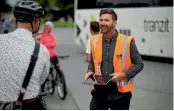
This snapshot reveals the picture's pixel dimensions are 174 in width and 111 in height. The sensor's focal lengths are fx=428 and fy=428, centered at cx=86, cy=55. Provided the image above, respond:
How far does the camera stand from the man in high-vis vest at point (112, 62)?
3553mm

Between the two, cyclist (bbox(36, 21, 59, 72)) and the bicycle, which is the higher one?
cyclist (bbox(36, 21, 59, 72))

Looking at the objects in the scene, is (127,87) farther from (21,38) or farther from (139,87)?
(139,87)

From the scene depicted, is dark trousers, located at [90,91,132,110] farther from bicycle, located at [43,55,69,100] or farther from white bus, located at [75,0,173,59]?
white bus, located at [75,0,173,59]

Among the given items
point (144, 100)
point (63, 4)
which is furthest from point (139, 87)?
point (63, 4)

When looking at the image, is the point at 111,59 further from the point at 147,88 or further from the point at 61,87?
the point at 147,88

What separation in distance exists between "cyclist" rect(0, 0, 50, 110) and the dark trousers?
3.35 feet

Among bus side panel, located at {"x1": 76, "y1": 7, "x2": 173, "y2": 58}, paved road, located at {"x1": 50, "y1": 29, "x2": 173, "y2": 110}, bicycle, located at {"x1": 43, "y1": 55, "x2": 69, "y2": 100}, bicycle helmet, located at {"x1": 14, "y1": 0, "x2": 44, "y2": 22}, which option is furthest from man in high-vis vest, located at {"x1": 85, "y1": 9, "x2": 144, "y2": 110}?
bus side panel, located at {"x1": 76, "y1": 7, "x2": 173, "y2": 58}

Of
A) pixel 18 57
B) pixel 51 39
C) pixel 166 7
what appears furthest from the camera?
pixel 166 7

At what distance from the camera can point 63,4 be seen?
55.9 metres

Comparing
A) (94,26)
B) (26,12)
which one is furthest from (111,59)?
(94,26)

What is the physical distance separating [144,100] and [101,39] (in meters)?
4.16

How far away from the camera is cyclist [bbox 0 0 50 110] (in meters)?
2.75

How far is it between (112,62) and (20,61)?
3.56 ft

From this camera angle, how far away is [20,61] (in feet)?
9.00
